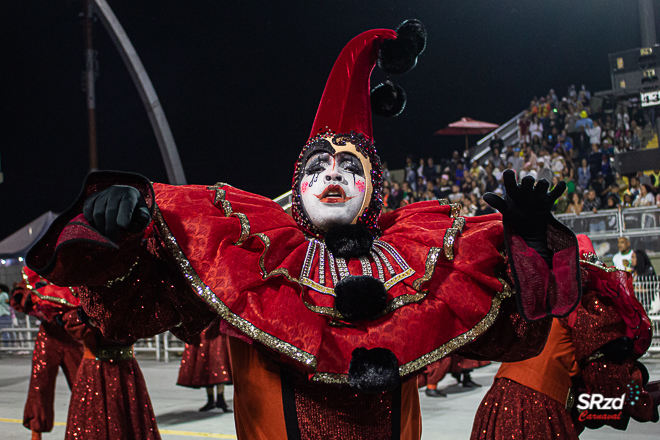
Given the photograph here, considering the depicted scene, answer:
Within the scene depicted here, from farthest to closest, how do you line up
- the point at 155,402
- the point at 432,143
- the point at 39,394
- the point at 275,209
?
the point at 432,143
the point at 155,402
the point at 39,394
the point at 275,209

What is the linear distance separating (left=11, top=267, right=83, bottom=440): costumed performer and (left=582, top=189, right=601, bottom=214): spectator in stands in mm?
8218

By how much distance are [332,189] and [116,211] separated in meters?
0.86

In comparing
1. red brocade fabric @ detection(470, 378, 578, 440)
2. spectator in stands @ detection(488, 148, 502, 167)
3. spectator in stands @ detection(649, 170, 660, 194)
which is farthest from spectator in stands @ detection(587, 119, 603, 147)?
red brocade fabric @ detection(470, 378, 578, 440)

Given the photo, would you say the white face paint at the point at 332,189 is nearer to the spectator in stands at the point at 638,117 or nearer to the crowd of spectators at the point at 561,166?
the crowd of spectators at the point at 561,166

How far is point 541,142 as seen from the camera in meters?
13.4

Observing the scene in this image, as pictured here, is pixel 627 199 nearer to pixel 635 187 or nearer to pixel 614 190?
pixel 635 187

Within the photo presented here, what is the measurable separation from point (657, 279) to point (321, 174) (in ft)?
24.2

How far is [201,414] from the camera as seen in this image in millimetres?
6488

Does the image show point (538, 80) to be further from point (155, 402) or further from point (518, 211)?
point (518, 211)

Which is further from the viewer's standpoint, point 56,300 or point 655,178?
point 655,178

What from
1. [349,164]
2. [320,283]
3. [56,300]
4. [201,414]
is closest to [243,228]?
[320,283]

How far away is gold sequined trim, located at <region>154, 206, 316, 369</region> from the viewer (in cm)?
179

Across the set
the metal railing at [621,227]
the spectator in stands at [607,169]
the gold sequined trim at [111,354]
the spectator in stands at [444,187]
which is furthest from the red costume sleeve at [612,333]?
the spectator in stands at [444,187]

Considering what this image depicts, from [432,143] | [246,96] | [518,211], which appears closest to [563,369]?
[518,211]
